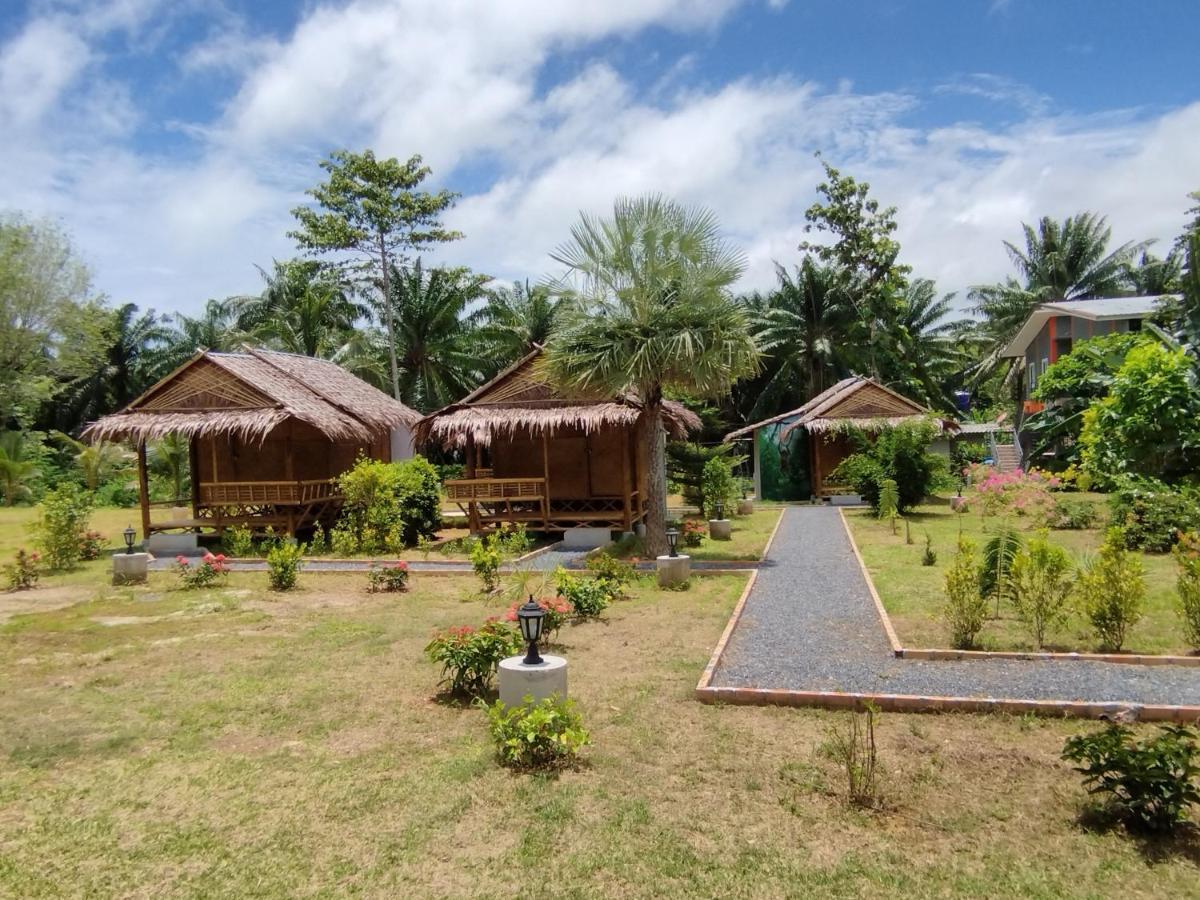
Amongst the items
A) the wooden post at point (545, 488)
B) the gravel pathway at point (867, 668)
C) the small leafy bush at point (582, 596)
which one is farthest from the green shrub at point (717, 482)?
the small leafy bush at point (582, 596)

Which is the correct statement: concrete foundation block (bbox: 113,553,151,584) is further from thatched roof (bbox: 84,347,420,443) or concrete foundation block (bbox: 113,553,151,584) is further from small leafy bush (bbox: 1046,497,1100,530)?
small leafy bush (bbox: 1046,497,1100,530)

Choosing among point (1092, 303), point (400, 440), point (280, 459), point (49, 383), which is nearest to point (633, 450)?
point (280, 459)

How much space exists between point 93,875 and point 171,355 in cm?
3952

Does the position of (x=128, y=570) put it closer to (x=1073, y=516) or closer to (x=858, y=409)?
(x=1073, y=516)

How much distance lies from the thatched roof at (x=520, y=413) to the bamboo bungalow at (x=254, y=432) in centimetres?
238

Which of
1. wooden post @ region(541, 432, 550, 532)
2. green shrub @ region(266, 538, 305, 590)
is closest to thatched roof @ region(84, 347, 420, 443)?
wooden post @ region(541, 432, 550, 532)

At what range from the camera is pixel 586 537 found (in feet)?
56.9

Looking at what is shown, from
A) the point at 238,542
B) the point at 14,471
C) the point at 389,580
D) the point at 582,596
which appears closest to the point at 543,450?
the point at 238,542

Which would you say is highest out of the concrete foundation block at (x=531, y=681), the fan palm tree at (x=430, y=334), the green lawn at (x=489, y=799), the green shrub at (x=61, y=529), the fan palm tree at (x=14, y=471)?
the fan palm tree at (x=430, y=334)

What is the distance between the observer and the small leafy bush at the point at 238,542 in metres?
16.5

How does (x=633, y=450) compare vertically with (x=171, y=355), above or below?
below

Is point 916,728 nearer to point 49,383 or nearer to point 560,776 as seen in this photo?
point 560,776

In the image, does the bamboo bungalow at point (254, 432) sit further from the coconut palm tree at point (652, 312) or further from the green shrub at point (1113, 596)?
the green shrub at point (1113, 596)

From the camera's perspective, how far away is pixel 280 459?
19.5 meters
